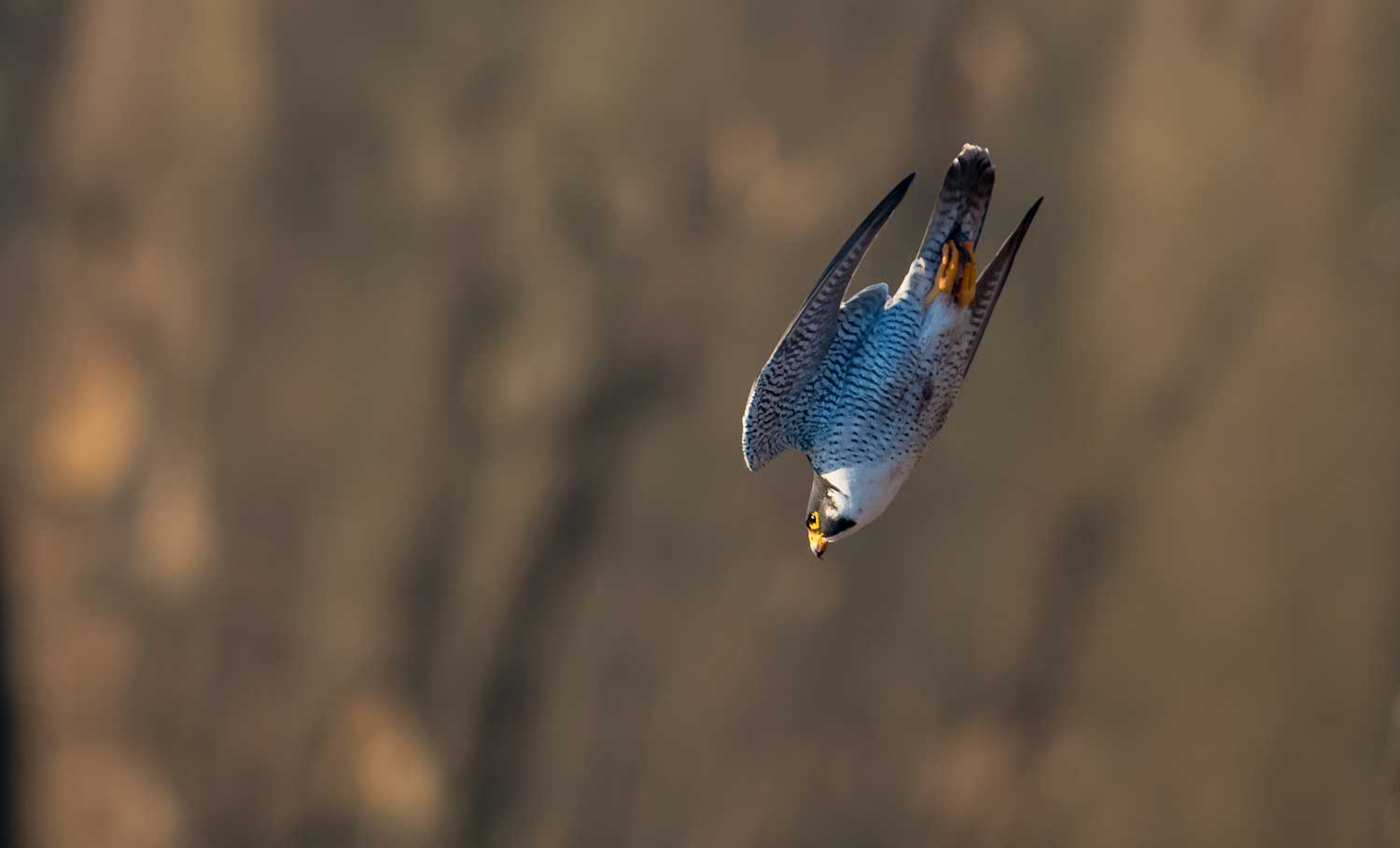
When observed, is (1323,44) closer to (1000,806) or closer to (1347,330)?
(1347,330)

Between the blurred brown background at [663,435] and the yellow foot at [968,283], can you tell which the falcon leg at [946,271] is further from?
the blurred brown background at [663,435]

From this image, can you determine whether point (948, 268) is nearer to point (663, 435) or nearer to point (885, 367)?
point (885, 367)

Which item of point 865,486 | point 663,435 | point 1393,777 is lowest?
point 1393,777

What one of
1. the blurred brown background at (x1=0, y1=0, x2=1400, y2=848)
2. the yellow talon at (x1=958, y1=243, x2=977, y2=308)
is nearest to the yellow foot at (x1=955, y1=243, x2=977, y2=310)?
the yellow talon at (x1=958, y1=243, x2=977, y2=308)

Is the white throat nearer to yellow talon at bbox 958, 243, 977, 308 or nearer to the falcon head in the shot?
the falcon head

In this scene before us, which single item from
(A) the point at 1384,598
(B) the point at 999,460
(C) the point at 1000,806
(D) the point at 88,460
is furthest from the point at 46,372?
(A) the point at 1384,598

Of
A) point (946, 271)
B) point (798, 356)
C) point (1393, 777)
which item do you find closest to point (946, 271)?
point (946, 271)
